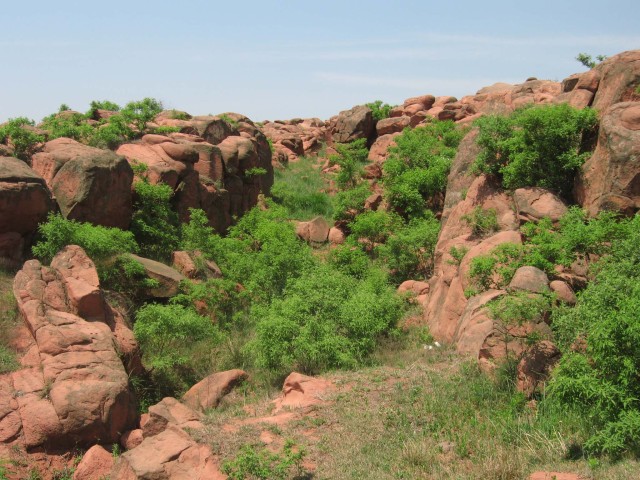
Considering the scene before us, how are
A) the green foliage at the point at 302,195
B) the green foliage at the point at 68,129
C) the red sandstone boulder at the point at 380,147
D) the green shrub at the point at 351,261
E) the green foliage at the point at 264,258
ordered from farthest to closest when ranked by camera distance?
the red sandstone boulder at the point at 380,147
the green foliage at the point at 302,195
the green foliage at the point at 68,129
the green shrub at the point at 351,261
the green foliage at the point at 264,258

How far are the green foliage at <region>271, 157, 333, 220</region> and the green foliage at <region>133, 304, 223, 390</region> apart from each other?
10731mm

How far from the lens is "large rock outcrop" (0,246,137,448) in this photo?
25.3 feet

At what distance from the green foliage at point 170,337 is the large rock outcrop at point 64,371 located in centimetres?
70

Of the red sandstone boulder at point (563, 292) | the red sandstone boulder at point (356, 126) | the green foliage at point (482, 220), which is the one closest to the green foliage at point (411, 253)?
the green foliage at point (482, 220)

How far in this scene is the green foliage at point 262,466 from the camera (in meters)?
6.59

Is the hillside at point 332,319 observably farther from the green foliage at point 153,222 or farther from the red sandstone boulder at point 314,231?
the red sandstone boulder at point 314,231

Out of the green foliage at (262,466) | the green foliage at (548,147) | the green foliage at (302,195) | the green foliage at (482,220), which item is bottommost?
the green foliage at (302,195)

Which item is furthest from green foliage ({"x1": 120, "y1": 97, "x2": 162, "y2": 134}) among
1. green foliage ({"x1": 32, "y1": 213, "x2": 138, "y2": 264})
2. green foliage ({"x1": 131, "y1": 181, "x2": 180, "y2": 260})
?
green foliage ({"x1": 32, "y1": 213, "x2": 138, "y2": 264})

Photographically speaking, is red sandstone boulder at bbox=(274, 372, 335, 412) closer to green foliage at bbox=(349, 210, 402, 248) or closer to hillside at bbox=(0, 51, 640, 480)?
hillside at bbox=(0, 51, 640, 480)

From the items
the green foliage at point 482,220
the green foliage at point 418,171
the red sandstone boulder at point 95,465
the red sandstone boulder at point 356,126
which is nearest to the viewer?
the red sandstone boulder at point 95,465

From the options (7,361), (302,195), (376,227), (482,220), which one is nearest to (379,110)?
(302,195)

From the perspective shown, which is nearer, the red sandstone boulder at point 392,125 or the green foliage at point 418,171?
the green foliage at point 418,171

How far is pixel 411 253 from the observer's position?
47.1 ft

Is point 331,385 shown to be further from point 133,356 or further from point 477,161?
point 477,161
